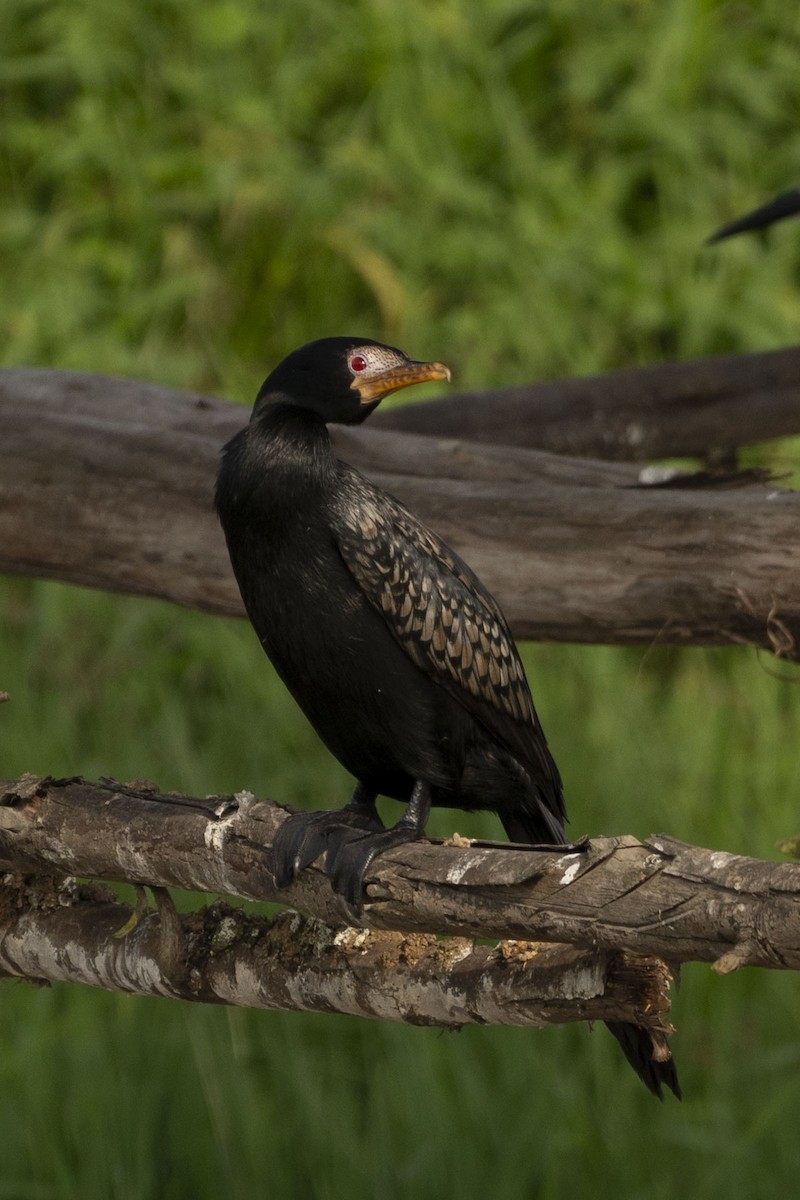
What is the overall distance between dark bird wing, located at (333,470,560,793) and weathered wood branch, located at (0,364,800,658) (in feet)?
1.00

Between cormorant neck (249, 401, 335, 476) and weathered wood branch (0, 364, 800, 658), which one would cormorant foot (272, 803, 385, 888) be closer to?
cormorant neck (249, 401, 335, 476)

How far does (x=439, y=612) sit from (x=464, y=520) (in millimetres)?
531

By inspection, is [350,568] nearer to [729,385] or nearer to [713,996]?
[729,385]

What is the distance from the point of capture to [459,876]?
2.17 meters

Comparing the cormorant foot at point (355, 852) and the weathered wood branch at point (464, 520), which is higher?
the weathered wood branch at point (464, 520)

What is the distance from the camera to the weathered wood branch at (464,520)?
317 cm

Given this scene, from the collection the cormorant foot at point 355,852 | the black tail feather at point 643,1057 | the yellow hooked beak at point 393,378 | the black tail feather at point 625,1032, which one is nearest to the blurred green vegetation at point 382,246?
the black tail feather at point 625,1032

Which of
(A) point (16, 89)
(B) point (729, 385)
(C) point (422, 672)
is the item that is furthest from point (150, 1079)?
(A) point (16, 89)

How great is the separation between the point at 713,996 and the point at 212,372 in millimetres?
3837

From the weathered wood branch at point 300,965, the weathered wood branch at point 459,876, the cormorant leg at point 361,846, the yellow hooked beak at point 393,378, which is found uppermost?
the yellow hooked beak at point 393,378

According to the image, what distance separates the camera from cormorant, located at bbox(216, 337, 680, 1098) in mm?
2838

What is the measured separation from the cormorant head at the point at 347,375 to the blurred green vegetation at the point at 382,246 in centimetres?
228

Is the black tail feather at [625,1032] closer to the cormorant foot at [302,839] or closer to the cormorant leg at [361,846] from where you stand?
the cormorant leg at [361,846]

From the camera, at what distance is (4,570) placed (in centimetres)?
374
